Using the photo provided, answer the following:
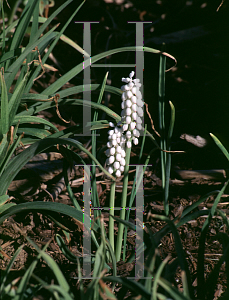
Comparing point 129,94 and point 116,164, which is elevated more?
point 129,94

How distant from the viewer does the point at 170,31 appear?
2422 millimetres

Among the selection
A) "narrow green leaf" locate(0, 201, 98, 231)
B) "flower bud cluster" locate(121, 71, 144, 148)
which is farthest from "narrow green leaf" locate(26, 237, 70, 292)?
"flower bud cluster" locate(121, 71, 144, 148)

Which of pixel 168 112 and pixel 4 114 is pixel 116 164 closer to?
pixel 4 114

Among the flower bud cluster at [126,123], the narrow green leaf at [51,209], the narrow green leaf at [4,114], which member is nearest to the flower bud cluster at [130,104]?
the flower bud cluster at [126,123]

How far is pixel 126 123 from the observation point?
1.00 m

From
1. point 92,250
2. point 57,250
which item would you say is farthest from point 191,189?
point 57,250

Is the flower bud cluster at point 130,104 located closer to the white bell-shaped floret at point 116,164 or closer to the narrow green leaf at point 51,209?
the white bell-shaped floret at point 116,164

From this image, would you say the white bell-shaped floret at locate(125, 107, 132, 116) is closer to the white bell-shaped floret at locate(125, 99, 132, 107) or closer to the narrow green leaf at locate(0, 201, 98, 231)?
the white bell-shaped floret at locate(125, 99, 132, 107)

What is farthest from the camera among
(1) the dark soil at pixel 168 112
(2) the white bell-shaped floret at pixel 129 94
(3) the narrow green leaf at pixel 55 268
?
(1) the dark soil at pixel 168 112

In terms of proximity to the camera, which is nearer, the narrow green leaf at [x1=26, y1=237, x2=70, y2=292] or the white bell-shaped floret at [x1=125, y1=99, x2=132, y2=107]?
the narrow green leaf at [x1=26, y1=237, x2=70, y2=292]

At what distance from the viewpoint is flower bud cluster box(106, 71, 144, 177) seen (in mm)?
965

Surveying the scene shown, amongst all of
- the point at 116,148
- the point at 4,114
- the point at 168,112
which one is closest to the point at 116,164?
the point at 116,148

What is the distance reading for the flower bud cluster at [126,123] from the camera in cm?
96

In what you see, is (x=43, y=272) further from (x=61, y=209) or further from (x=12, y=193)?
(x=12, y=193)
